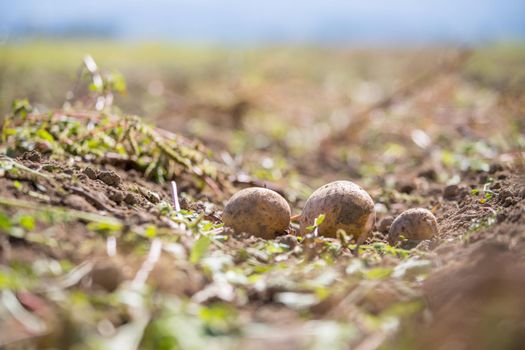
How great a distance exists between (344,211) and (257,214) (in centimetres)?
48

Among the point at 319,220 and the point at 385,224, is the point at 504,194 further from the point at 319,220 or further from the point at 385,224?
the point at 319,220

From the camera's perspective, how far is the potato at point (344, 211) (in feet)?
11.1

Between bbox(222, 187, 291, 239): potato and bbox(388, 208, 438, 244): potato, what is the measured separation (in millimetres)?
621

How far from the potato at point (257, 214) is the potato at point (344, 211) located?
0.16 metres

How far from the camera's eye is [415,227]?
3398 mm

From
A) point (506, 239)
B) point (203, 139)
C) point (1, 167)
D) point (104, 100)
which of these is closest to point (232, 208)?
point (1, 167)

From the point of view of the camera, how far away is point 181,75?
13.3 m

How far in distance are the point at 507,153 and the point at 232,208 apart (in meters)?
3.06

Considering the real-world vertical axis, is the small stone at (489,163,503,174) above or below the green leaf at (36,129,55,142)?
above

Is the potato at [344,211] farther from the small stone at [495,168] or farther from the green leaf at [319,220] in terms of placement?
the small stone at [495,168]

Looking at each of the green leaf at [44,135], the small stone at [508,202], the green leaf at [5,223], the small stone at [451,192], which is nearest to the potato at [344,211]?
the small stone at [508,202]

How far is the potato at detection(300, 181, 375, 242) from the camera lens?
337 cm

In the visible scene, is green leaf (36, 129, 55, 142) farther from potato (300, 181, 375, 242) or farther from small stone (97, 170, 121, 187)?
Result: potato (300, 181, 375, 242)

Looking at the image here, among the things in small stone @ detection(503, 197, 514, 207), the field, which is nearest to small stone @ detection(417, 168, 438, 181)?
the field
